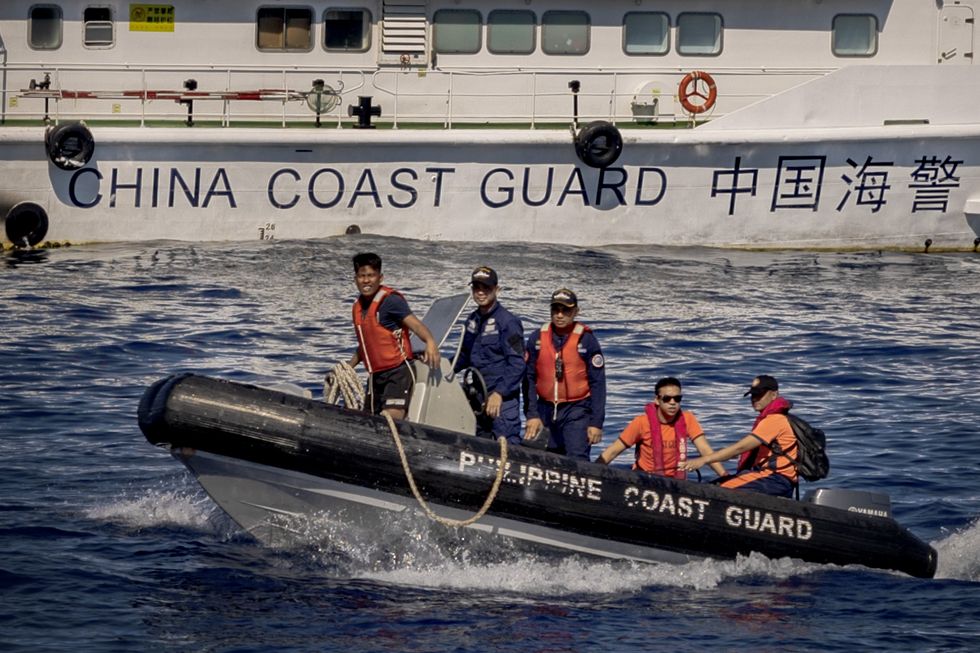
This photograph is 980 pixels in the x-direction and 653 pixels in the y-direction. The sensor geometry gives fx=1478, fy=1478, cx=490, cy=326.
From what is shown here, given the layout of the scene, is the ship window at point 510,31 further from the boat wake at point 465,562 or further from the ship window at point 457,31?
the boat wake at point 465,562

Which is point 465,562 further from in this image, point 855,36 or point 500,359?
point 855,36

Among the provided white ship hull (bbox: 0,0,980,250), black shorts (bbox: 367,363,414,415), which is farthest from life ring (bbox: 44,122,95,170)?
black shorts (bbox: 367,363,414,415)

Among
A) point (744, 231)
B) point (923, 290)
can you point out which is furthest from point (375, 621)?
point (744, 231)

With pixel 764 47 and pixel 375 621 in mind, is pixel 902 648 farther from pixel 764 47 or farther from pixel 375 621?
pixel 764 47

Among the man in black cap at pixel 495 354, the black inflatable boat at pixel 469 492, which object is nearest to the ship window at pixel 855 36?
the man in black cap at pixel 495 354

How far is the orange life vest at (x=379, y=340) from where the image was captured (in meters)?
9.62

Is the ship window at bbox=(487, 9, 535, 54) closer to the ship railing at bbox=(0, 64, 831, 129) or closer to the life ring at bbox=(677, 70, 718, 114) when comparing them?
the ship railing at bbox=(0, 64, 831, 129)

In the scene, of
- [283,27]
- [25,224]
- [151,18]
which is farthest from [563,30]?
[25,224]

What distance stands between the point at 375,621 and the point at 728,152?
11.9 meters

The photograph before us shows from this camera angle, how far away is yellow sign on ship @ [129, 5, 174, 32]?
19.4 metres

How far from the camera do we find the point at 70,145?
59.1 feet

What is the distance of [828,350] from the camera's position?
575 inches

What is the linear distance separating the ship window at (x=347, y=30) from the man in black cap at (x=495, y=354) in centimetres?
1016

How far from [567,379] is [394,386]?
3.85 feet
